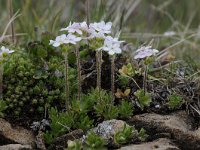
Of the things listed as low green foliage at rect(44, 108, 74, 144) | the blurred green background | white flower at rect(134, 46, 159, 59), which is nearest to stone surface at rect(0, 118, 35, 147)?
low green foliage at rect(44, 108, 74, 144)

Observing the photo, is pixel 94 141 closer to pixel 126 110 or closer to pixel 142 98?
pixel 126 110

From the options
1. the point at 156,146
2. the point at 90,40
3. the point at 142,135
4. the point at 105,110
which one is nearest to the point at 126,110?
the point at 105,110

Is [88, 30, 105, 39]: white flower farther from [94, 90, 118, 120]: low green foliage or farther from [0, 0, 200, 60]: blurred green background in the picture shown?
[0, 0, 200, 60]: blurred green background

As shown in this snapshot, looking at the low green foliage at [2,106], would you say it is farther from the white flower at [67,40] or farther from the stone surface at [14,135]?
the white flower at [67,40]

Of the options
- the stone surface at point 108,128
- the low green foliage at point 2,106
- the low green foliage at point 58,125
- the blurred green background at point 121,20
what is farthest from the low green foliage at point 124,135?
the blurred green background at point 121,20

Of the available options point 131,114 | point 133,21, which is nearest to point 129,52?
point 131,114

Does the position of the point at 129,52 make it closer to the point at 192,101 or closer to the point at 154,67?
the point at 154,67
